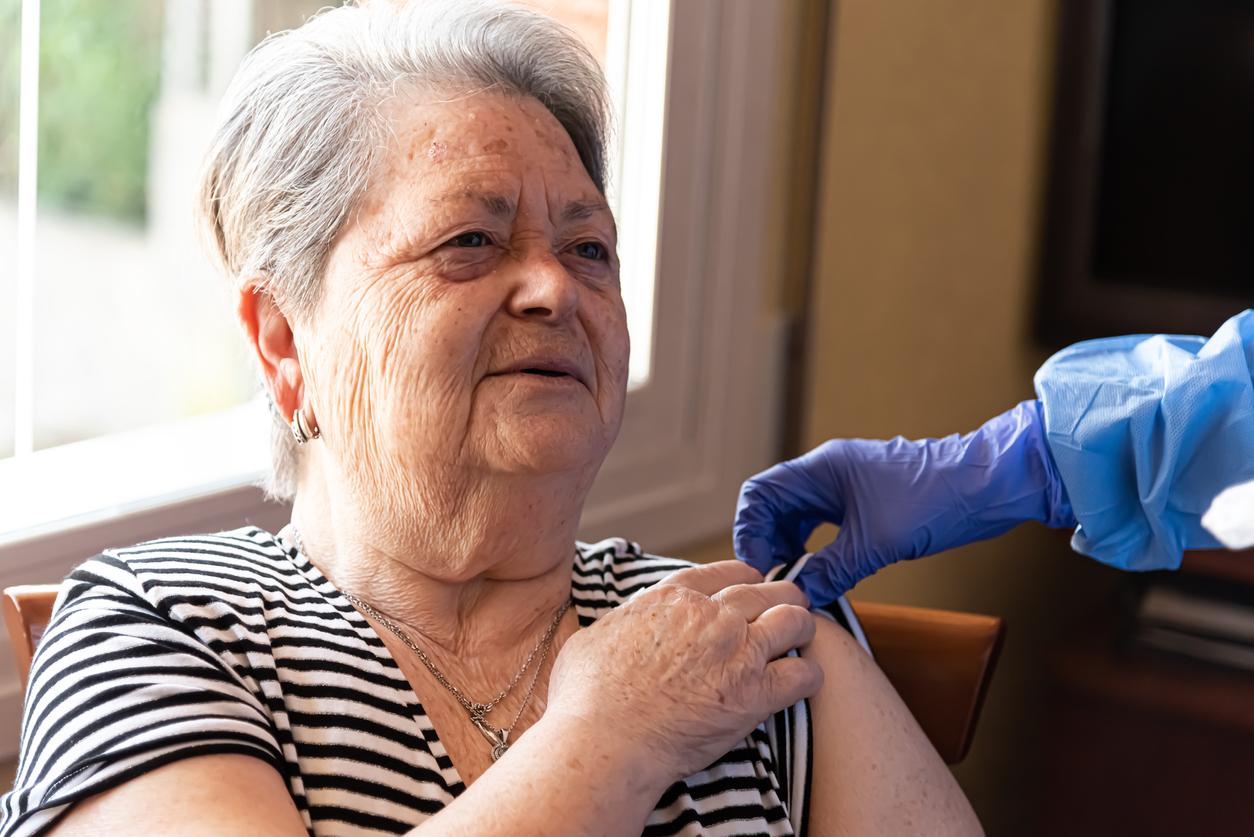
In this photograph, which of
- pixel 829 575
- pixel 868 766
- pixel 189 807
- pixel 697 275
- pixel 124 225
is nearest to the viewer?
pixel 189 807

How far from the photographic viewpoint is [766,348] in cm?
237

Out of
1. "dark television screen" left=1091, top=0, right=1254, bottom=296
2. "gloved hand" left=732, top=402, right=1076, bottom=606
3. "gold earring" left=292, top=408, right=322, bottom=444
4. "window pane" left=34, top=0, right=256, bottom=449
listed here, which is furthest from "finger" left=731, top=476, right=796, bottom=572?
"dark television screen" left=1091, top=0, right=1254, bottom=296

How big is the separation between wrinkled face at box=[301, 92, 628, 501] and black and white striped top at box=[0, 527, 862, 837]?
0.14 meters

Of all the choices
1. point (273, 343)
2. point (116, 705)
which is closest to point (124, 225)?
point (273, 343)

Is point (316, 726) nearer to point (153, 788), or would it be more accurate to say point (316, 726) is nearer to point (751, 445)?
point (153, 788)

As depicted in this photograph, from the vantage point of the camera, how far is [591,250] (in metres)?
1.27

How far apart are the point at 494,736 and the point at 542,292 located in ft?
1.23

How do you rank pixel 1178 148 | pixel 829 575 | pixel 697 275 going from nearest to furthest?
pixel 829 575
pixel 697 275
pixel 1178 148

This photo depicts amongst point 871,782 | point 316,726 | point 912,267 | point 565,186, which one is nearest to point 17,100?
point 565,186

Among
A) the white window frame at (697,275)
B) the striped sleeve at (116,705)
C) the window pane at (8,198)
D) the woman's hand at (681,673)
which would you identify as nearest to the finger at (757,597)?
the woman's hand at (681,673)

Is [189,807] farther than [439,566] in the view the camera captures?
No

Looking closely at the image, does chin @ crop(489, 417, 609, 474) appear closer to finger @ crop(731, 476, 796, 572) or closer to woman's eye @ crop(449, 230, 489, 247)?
woman's eye @ crop(449, 230, 489, 247)

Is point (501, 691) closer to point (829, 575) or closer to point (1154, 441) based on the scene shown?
point (829, 575)

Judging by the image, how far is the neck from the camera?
3.84ft
